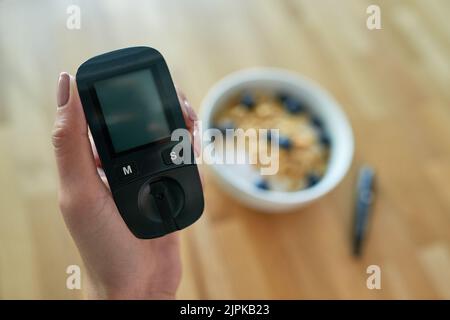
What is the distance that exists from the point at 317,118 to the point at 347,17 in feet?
Result: 0.70

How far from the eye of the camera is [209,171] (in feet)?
2.04

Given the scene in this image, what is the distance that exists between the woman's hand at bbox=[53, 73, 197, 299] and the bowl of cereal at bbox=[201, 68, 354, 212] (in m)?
0.13

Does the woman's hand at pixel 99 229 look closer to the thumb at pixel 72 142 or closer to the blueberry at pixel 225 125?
the thumb at pixel 72 142

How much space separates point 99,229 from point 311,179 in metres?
0.31

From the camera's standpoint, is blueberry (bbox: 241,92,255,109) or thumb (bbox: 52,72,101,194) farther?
blueberry (bbox: 241,92,255,109)

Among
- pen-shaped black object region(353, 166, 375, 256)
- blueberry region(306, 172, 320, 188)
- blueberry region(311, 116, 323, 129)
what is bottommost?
pen-shaped black object region(353, 166, 375, 256)

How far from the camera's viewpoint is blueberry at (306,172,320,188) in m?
0.61

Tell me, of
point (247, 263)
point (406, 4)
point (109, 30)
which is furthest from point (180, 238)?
point (406, 4)

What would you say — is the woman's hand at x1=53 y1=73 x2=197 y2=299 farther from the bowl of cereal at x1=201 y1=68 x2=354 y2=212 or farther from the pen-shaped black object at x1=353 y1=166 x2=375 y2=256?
the pen-shaped black object at x1=353 y1=166 x2=375 y2=256

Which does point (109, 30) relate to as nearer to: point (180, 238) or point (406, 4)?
point (180, 238)

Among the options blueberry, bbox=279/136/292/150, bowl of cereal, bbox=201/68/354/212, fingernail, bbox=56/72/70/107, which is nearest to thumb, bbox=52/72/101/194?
fingernail, bbox=56/72/70/107

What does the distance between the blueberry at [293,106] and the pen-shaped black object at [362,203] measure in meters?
0.13

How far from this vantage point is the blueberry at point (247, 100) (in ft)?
2.08
